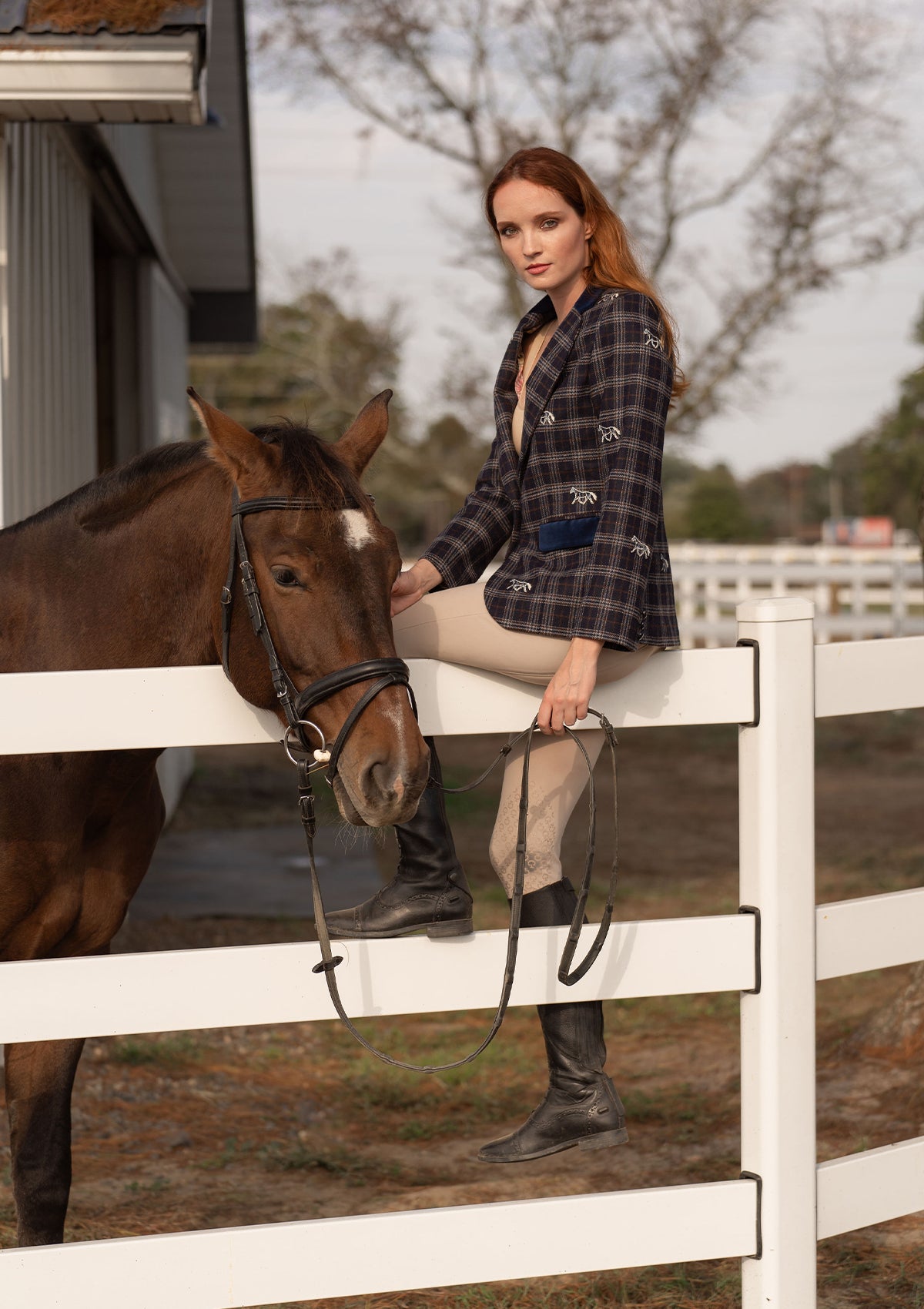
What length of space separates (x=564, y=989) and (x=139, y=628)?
1.19m

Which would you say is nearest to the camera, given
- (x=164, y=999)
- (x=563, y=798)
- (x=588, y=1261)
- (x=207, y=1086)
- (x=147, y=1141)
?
(x=164, y=999)

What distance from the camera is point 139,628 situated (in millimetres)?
2816

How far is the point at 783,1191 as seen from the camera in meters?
2.44

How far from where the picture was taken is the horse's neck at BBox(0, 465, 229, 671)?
2.72m

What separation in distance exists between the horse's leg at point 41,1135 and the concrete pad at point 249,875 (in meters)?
3.34

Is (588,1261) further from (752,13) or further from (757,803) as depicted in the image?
(752,13)

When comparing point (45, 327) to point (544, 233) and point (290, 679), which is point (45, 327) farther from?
point (290, 679)

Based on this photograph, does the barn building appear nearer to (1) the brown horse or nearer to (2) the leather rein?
(1) the brown horse

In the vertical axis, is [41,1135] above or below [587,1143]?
below

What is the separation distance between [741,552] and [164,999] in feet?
71.1

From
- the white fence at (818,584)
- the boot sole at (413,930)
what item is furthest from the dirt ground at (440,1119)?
the white fence at (818,584)

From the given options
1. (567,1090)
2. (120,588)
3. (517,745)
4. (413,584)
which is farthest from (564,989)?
(120,588)

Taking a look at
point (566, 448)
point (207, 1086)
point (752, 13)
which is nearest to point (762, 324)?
point (752, 13)

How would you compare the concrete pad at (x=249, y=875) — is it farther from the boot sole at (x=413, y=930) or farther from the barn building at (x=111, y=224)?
the boot sole at (x=413, y=930)
